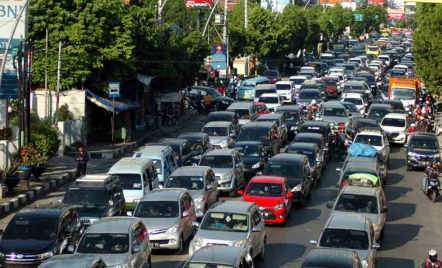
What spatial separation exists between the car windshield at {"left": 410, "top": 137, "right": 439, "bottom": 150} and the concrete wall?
16244 mm

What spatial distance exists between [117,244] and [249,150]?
51.1 ft

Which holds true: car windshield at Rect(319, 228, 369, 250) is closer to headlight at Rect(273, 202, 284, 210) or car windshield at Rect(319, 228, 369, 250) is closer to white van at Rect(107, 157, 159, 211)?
headlight at Rect(273, 202, 284, 210)

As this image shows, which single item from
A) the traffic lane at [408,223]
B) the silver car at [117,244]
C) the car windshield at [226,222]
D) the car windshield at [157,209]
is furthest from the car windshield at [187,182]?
the silver car at [117,244]

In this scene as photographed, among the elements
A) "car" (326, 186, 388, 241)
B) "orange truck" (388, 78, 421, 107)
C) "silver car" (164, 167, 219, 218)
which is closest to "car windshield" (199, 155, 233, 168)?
"silver car" (164, 167, 219, 218)

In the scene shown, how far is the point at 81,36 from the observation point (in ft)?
133

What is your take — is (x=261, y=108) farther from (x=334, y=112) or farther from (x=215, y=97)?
(x=215, y=97)

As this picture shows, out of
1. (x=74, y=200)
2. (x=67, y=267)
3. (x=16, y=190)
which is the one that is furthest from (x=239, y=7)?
(x=67, y=267)

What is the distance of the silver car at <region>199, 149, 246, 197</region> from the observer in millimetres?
28562

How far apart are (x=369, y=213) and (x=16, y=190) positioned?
44.1ft

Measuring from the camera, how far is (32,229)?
19.1 m

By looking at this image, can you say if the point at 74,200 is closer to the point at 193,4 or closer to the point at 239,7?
the point at 193,4

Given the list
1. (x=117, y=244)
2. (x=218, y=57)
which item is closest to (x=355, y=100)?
(x=218, y=57)

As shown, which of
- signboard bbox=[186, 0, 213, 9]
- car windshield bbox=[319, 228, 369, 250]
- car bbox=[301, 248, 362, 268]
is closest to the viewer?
car bbox=[301, 248, 362, 268]

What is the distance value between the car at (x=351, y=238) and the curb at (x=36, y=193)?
11925mm
